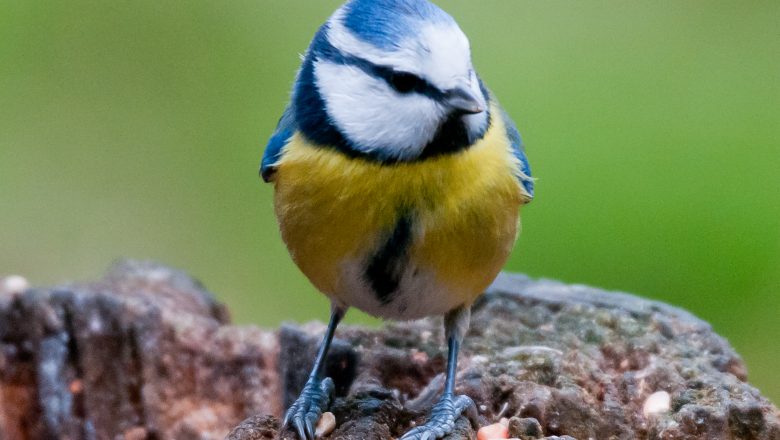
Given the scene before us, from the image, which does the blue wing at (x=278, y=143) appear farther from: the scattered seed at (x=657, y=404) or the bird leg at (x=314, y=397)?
the scattered seed at (x=657, y=404)

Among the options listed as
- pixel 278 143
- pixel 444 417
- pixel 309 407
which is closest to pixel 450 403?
pixel 444 417

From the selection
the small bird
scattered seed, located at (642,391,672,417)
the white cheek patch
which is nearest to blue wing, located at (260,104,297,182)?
the small bird

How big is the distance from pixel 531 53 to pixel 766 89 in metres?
1.15

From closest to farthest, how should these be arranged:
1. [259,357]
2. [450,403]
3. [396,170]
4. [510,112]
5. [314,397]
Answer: [396,170] < [450,403] < [314,397] < [259,357] < [510,112]

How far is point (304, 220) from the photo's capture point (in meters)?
2.47

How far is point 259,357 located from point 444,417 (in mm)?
885

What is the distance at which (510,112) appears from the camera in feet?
18.3

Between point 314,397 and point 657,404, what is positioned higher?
point 657,404

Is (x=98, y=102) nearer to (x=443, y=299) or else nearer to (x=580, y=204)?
(x=580, y=204)

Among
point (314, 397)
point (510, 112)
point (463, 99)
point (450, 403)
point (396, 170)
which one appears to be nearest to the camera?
point (463, 99)

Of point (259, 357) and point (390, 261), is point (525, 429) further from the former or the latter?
point (259, 357)

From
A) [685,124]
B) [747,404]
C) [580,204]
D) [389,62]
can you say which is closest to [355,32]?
[389,62]

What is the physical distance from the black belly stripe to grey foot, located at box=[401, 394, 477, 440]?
0.85 ft

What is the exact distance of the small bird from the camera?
7.33ft
